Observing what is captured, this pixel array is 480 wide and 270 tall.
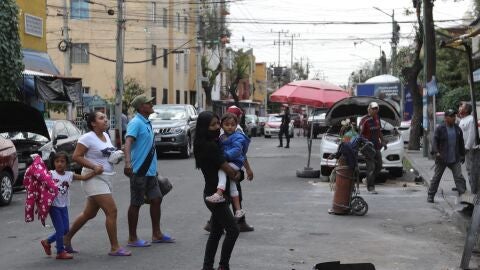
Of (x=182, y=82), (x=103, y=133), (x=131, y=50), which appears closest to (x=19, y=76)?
(x=103, y=133)

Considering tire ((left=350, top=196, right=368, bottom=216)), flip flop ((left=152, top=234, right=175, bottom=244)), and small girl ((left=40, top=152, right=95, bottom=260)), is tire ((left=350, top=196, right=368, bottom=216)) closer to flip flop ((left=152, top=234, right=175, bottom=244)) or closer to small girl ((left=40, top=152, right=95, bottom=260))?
flip flop ((left=152, top=234, right=175, bottom=244))

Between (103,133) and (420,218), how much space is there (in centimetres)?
566

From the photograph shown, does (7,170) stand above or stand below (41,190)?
below

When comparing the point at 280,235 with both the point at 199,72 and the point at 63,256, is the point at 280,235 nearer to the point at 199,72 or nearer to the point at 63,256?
the point at 63,256

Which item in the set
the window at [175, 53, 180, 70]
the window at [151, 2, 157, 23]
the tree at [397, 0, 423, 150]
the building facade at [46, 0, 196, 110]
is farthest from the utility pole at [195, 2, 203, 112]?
the tree at [397, 0, 423, 150]

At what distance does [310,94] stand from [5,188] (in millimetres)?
9115

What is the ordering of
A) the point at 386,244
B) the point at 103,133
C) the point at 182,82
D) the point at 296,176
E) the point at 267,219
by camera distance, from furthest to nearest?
the point at 182,82 < the point at 296,176 < the point at 267,219 < the point at 386,244 < the point at 103,133

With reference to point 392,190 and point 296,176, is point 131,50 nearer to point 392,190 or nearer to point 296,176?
point 296,176

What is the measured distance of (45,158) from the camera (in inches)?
612

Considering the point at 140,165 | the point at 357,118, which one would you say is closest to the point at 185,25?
the point at 357,118

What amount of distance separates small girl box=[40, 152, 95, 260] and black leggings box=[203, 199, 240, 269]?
188cm

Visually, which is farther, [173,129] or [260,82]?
[260,82]

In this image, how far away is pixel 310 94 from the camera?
1925 centimetres

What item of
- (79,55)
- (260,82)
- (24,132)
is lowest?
(260,82)
